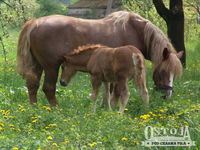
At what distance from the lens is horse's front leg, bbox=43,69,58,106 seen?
21.5ft

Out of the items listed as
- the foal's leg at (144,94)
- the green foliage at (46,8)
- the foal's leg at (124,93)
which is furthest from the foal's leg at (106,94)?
the green foliage at (46,8)

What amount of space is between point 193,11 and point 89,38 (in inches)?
628

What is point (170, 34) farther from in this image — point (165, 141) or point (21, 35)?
point (165, 141)

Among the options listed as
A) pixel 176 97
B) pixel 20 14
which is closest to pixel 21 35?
pixel 176 97

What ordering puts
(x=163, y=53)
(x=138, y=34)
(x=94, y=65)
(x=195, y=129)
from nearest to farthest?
(x=195, y=129)
(x=94, y=65)
(x=163, y=53)
(x=138, y=34)

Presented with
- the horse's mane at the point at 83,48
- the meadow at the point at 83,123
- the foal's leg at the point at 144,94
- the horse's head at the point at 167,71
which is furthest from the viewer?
the horse's head at the point at 167,71

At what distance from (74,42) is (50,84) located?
3.25ft

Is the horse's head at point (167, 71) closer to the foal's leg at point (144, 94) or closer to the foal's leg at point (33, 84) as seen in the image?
the foal's leg at point (144, 94)

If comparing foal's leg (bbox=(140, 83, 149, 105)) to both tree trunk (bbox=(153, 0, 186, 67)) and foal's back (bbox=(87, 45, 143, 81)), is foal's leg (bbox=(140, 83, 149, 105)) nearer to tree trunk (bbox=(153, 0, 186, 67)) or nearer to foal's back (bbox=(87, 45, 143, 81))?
foal's back (bbox=(87, 45, 143, 81))

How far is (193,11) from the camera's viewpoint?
21016 millimetres

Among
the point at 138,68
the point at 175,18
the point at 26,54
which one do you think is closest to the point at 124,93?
the point at 138,68

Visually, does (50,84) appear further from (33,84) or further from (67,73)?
(67,73)

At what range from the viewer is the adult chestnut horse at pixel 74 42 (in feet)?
21.2

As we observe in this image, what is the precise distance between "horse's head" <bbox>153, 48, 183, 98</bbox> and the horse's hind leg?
212 cm
